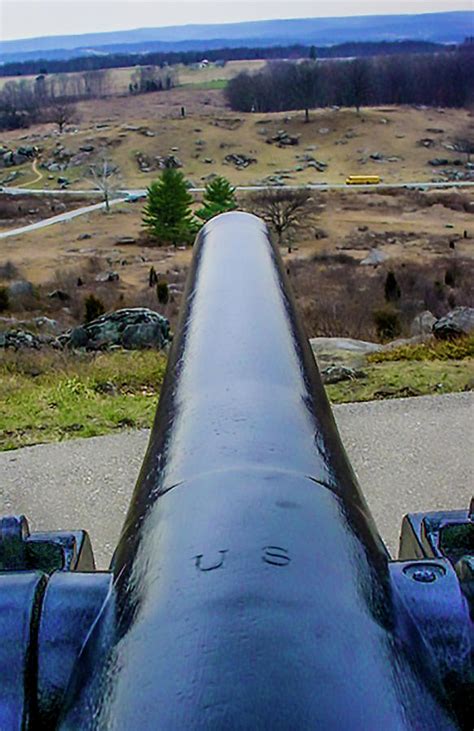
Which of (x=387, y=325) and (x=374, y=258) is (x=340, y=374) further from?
(x=374, y=258)

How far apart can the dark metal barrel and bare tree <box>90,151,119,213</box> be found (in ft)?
141

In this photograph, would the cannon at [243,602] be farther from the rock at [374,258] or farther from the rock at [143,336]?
the rock at [374,258]

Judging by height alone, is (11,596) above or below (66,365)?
above

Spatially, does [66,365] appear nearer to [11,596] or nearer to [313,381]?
[313,381]

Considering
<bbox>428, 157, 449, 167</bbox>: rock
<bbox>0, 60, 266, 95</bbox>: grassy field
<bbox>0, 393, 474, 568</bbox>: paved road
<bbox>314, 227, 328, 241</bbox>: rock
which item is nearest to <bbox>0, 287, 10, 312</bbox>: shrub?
<bbox>314, 227, 328, 241</bbox>: rock

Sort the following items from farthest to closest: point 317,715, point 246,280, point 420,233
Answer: point 420,233 < point 246,280 < point 317,715

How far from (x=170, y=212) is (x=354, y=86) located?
42769 mm

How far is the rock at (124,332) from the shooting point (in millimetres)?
9797

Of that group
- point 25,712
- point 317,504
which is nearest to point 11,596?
point 25,712

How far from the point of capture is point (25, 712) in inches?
49.1

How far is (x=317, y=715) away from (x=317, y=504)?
455 mm

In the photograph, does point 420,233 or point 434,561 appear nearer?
point 434,561

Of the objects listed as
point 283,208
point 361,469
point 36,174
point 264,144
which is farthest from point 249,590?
point 264,144

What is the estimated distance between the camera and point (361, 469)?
5266 mm
